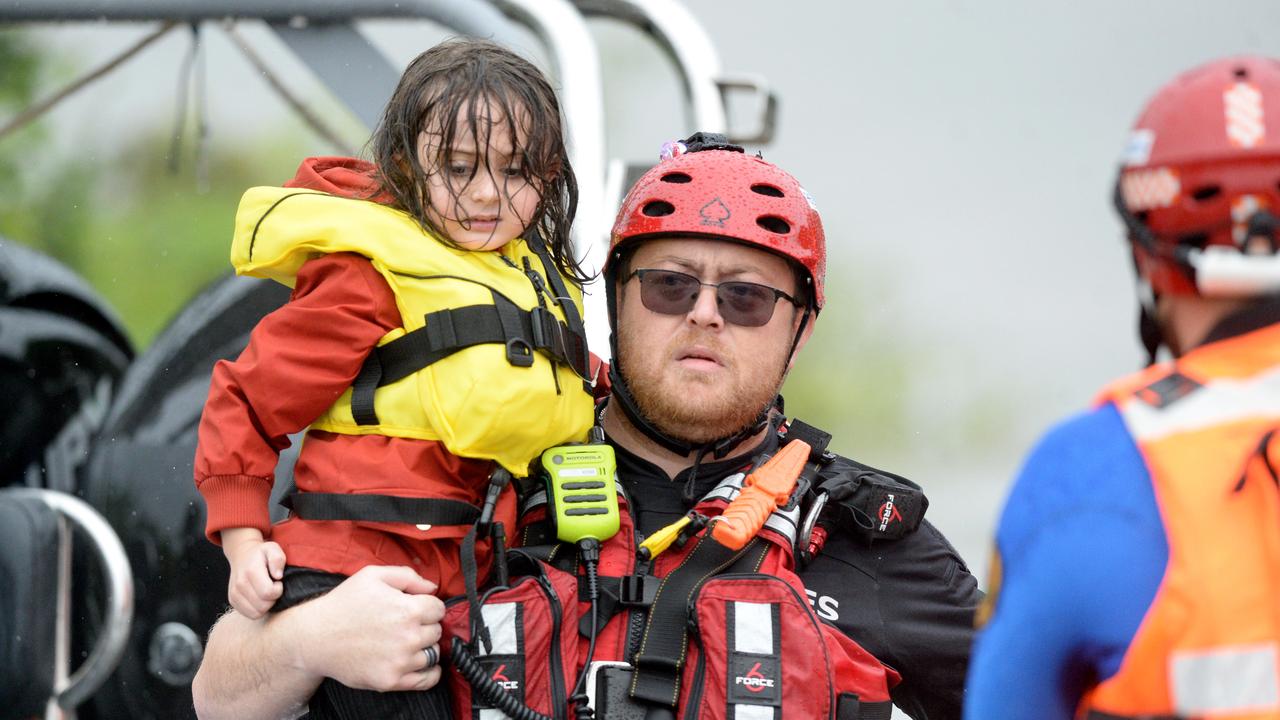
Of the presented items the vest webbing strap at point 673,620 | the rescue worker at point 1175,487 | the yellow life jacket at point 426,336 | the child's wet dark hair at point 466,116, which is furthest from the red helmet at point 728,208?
the rescue worker at point 1175,487

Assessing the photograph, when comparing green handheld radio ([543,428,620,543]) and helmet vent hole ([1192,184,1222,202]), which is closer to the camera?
helmet vent hole ([1192,184,1222,202])

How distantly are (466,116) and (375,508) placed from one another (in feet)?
2.09

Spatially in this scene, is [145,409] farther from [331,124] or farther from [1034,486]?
[1034,486]

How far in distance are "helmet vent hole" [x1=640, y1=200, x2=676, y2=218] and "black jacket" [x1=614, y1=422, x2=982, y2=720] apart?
0.51 m

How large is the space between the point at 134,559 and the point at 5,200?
6.74 feet

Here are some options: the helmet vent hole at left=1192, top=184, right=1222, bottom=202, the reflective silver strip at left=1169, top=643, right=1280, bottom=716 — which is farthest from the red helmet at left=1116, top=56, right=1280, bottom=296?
the reflective silver strip at left=1169, top=643, right=1280, bottom=716

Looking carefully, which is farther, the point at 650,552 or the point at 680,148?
the point at 680,148

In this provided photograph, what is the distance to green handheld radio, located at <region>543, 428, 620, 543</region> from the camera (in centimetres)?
242

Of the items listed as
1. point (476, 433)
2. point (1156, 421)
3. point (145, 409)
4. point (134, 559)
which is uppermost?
point (1156, 421)

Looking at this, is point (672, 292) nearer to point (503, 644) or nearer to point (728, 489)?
point (728, 489)

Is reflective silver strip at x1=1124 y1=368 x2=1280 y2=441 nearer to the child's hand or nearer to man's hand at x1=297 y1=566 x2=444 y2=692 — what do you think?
man's hand at x1=297 y1=566 x2=444 y2=692

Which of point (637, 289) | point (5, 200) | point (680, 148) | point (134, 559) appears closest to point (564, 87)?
point (680, 148)

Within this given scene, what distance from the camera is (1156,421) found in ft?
4.35

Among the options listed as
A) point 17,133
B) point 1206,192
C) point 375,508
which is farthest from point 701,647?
point 17,133
